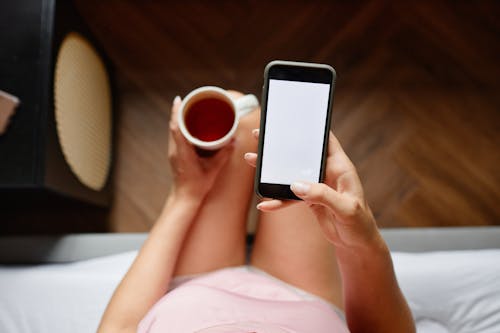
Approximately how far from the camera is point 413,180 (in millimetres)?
1078

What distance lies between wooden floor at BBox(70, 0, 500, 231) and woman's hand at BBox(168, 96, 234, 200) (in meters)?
0.33

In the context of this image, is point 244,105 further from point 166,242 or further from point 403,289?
point 403,289

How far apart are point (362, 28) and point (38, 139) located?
81 centimetres

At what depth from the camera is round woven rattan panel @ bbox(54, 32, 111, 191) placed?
0.78m

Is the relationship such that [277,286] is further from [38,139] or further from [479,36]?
[479,36]

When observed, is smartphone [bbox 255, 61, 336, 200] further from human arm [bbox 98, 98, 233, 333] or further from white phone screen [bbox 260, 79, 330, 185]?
human arm [bbox 98, 98, 233, 333]

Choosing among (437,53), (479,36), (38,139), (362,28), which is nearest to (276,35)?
(362,28)

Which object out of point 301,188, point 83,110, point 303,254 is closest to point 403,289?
point 303,254

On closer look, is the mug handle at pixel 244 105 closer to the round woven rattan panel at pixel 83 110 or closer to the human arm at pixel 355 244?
the human arm at pixel 355 244

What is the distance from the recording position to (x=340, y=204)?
464 millimetres

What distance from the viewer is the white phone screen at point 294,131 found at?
55 cm

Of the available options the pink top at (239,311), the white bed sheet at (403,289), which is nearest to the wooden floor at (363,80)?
the white bed sheet at (403,289)

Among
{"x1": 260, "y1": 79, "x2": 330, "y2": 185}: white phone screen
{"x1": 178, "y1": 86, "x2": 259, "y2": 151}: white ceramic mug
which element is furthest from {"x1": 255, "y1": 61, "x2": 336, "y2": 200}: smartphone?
{"x1": 178, "y1": 86, "x2": 259, "y2": 151}: white ceramic mug

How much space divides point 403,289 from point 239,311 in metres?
0.38
